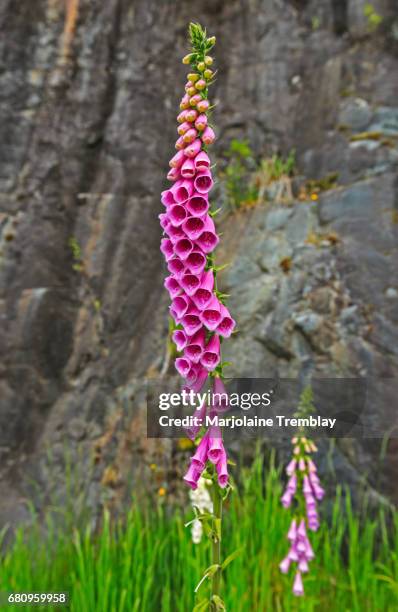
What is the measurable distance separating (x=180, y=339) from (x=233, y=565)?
5.18ft

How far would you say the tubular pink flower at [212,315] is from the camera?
4.83 feet

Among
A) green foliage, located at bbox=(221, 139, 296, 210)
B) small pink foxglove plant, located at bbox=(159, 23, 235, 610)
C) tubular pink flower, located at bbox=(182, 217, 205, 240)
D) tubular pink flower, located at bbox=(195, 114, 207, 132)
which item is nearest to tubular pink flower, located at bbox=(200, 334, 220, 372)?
small pink foxglove plant, located at bbox=(159, 23, 235, 610)

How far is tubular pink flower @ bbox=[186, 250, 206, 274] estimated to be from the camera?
1.45 metres

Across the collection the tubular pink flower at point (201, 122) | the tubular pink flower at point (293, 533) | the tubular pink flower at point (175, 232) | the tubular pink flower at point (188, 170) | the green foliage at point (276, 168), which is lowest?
the tubular pink flower at point (293, 533)

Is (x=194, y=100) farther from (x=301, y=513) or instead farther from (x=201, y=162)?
(x=301, y=513)

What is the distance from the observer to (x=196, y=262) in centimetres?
148

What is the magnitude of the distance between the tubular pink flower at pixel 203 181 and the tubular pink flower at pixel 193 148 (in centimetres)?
7

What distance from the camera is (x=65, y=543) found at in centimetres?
315

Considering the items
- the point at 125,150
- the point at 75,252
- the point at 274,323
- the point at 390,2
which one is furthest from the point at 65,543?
the point at 390,2

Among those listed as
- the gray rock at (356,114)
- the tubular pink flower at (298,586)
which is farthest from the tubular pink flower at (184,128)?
the gray rock at (356,114)

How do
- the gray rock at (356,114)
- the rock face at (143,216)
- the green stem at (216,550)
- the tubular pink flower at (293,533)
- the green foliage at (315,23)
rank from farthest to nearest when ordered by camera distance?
the green foliage at (315,23)
the gray rock at (356,114)
the rock face at (143,216)
the tubular pink flower at (293,533)
the green stem at (216,550)

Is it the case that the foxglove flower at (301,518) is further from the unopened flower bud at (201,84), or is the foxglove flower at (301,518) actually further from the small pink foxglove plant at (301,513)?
the unopened flower bud at (201,84)

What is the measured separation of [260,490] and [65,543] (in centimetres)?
138

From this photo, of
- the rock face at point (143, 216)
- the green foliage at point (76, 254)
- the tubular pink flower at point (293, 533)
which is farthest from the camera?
the green foliage at point (76, 254)
